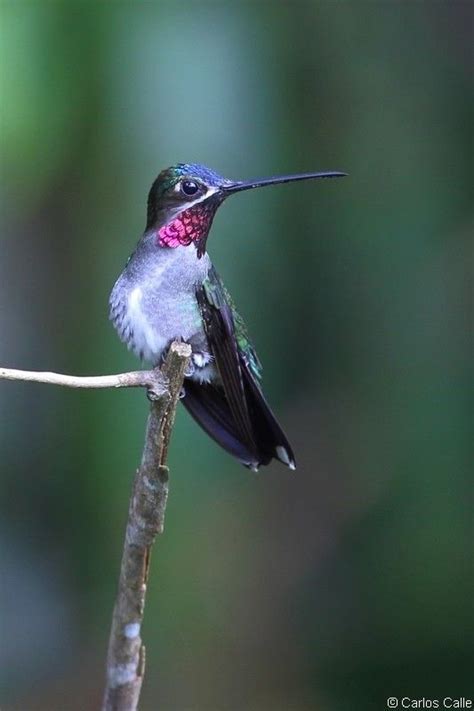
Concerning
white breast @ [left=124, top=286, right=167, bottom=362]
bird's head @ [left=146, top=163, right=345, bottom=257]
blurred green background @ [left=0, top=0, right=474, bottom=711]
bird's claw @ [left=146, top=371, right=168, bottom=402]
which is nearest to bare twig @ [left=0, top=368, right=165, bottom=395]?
bird's claw @ [left=146, top=371, right=168, bottom=402]

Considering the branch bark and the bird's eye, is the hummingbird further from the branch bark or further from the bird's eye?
the branch bark

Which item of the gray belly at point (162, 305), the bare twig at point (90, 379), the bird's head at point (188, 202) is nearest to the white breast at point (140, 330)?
the gray belly at point (162, 305)

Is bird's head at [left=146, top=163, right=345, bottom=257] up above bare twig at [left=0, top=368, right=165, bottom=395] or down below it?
above

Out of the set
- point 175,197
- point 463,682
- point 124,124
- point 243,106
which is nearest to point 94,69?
point 124,124

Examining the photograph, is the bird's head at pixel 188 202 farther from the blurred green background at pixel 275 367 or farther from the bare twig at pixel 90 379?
the blurred green background at pixel 275 367

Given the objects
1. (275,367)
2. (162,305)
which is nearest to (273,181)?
(162,305)

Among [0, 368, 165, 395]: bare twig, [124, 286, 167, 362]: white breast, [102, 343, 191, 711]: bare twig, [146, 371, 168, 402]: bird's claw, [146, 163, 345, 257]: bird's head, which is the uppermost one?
[146, 163, 345, 257]: bird's head

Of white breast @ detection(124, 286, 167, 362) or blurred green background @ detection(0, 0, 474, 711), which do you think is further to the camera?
blurred green background @ detection(0, 0, 474, 711)

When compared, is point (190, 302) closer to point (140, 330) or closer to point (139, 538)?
point (140, 330)
